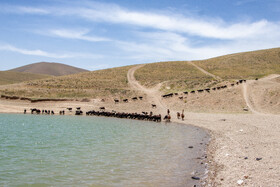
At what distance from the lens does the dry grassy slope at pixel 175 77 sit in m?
65.8

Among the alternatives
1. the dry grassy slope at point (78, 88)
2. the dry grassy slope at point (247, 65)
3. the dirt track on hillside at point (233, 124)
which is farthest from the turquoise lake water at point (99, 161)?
the dry grassy slope at point (247, 65)

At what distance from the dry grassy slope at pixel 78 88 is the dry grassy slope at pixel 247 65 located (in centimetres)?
3090

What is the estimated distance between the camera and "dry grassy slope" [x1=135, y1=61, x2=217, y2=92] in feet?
216

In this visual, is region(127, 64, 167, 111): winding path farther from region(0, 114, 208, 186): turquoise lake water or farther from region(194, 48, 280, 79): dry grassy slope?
region(0, 114, 208, 186): turquoise lake water

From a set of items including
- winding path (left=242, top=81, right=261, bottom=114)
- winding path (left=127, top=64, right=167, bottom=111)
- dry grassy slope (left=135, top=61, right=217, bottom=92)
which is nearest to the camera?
winding path (left=242, top=81, right=261, bottom=114)

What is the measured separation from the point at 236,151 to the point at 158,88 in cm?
5289

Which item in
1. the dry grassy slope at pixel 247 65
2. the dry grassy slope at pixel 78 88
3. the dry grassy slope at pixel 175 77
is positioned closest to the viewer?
the dry grassy slope at pixel 78 88

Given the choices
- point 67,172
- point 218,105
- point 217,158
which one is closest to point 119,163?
point 67,172

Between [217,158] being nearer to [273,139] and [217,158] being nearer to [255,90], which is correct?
[273,139]

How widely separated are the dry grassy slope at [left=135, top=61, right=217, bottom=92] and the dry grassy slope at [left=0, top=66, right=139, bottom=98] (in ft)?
23.8

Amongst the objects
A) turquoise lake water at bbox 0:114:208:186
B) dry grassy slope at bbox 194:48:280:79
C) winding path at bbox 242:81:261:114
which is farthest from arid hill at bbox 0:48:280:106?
turquoise lake water at bbox 0:114:208:186

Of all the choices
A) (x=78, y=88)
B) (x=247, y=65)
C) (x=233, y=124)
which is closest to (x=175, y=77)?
(x=247, y=65)

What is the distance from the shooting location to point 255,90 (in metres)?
47.3

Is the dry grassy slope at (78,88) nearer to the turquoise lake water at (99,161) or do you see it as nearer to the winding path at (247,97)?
the winding path at (247,97)
